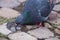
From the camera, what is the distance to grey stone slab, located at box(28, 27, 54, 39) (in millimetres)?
3420

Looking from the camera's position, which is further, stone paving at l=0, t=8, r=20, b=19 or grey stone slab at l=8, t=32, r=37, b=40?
stone paving at l=0, t=8, r=20, b=19

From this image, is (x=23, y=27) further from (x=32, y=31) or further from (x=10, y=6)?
(x=10, y=6)

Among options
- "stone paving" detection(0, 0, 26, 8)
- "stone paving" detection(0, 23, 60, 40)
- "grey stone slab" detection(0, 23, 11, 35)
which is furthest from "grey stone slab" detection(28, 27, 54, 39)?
"stone paving" detection(0, 0, 26, 8)

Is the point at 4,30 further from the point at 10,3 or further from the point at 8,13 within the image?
the point at 10,3

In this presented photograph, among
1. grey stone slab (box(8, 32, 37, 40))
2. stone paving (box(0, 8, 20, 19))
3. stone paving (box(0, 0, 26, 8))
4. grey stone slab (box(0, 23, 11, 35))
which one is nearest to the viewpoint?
grey stone slab (box(8, 32, 37, 40))

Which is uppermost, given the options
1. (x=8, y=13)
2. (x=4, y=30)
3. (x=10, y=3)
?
(x=10, y=3)

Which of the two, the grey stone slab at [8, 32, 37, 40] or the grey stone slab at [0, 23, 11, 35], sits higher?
the grey stone slab at [0, 23, 11, 35]

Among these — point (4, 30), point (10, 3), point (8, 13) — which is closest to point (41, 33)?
point (4, 30)

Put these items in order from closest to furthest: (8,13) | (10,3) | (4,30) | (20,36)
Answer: (20,36) < (4,30) < (8,13) < (10,3)

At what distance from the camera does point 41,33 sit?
3484mm

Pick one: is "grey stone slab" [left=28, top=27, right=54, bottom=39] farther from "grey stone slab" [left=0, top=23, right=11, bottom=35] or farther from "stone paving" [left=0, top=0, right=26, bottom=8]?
"stone paving" [left=0, top=0, right=26, bottom=8]

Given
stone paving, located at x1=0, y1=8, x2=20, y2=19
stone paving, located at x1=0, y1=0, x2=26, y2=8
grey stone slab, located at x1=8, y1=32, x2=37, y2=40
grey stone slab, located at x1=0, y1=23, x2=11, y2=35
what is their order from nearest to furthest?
grey stone slab, located at x1=8, y1=32, x2=37, y2=40 → grey stone slab, located at x1=0, y1=23, x2=11, y2=35 → stone paving, located at x1=0, y1=8, x2=20, y2=19 → stone paving, located at x1=0, y1=0, x2=26, y2=8

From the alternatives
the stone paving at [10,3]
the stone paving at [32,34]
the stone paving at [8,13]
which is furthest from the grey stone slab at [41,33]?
the stone paving at [10,3]

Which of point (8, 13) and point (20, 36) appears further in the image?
point (8, 13)
